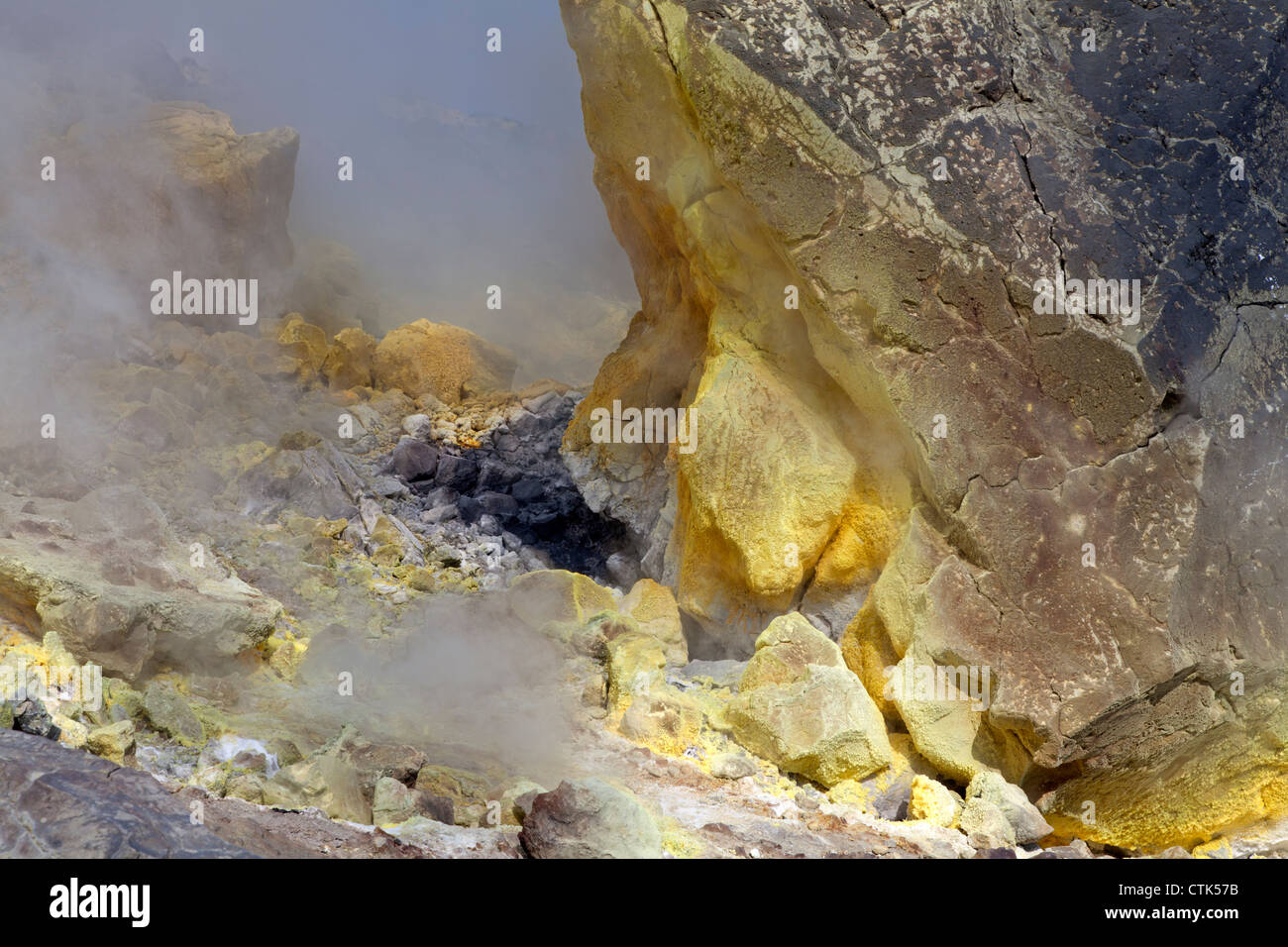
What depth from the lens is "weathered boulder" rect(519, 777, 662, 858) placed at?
10.6 ft

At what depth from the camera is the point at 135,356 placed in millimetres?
8547

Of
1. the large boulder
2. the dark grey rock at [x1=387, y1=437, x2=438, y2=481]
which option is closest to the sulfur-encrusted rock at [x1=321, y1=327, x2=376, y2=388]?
the dark grey rock at [x1=387, y1=437, x2=438, y2=481]

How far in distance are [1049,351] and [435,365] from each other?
7059mm

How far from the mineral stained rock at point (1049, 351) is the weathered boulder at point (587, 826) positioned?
75.3 inches

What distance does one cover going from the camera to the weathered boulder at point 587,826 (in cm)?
324

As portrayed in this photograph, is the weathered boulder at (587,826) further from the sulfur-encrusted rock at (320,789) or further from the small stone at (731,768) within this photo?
the small stone at (731,768)

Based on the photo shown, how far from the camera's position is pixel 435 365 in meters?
10.5

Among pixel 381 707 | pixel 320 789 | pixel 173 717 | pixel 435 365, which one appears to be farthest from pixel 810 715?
pixel 435 365

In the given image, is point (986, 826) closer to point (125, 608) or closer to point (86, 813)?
point (86, 813)

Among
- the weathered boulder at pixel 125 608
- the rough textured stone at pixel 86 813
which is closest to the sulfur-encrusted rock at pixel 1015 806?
the rough textured stone at pixel 86 813

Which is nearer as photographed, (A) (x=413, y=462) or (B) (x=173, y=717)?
(B) (x=173, y=717)

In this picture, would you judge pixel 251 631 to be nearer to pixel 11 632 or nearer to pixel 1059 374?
pixel 11 632

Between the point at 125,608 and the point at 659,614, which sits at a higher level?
the point at 125,608
